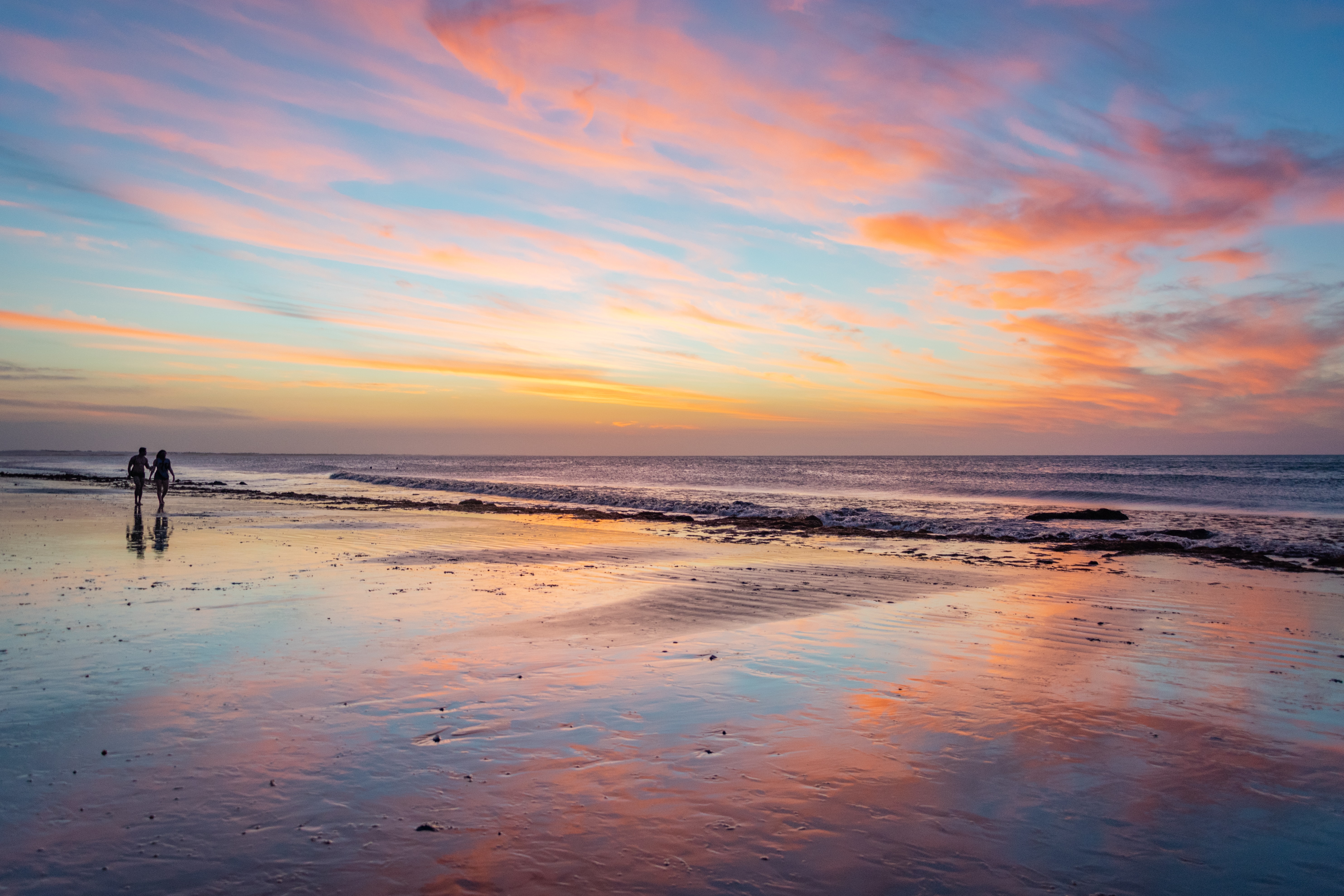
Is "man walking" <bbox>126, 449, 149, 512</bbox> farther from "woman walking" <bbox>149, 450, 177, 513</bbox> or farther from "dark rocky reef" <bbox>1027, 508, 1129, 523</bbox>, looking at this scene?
"dark rocky reef" <bbox>1027, 508, 1129, 523</bbox>

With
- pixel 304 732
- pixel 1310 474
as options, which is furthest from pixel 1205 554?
pixel 1310 474

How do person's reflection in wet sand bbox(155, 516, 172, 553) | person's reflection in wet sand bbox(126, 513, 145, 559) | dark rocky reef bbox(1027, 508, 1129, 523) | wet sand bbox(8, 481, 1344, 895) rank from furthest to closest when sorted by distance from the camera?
dark rocky reef bbox(1027, 508, 1129, 523) → person's reflection in wet sand bbox(155, 516, 172, 553) → person's reflection in wet sand bbox(126, 513, 145, 559) → wet sand bbox(8, 481, 1344, 895)

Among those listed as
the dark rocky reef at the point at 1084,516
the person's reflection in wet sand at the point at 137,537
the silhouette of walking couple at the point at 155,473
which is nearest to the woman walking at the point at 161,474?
the silhouette of walking couple at the point at 155,473

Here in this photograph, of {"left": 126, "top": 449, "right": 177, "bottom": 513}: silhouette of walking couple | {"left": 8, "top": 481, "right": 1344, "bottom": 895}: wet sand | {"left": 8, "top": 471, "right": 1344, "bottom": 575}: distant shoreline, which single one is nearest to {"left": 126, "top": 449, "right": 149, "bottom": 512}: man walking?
{"left": 126, "top": 449, "right": 177, "bottom": 513}: silhouette of walking couple

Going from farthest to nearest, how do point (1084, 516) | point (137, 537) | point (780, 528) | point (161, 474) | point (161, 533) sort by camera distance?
point (1084, 516)
point (161, 474)
point (780, 528)
point (161, 533)
point (137, 537)

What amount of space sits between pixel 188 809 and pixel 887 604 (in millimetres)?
10593

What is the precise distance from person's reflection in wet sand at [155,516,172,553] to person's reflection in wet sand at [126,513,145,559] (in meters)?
Answer: 0.27

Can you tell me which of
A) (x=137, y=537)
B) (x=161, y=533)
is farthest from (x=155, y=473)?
(x=137, y=537)

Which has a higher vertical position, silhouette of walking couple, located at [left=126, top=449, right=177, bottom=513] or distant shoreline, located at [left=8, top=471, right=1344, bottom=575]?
silhouette of walking couple, located at [left=126, top=449, right=177, bottom=513]

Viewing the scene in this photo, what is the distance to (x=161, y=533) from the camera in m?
21.2

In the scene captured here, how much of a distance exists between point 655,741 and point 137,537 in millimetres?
19764

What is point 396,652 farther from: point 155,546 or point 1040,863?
point 155,546

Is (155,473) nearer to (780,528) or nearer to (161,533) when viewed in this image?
(161,533)

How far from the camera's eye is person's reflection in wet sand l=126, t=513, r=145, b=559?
1717cm
